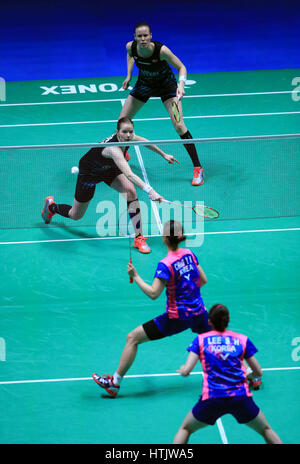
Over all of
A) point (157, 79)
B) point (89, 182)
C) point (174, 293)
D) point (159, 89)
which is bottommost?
point (174, 293)

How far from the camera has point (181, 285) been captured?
602 centimetres

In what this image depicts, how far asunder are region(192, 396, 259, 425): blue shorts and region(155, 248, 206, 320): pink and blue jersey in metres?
1.15

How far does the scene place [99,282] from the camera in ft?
27.2

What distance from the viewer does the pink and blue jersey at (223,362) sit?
5.02m

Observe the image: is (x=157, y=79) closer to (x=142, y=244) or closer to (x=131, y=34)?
(x=142, y=244)

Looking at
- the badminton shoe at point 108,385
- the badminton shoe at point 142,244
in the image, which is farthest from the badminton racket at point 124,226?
the badminton shoe at point 108,385

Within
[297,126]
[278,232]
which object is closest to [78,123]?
[297,126]

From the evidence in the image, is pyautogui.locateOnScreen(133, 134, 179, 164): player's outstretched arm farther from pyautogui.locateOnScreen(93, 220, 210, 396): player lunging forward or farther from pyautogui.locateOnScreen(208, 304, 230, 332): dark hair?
pyautogui.locateOnScreen(208, 304, 230, 332): dark hair

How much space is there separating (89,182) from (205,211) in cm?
158

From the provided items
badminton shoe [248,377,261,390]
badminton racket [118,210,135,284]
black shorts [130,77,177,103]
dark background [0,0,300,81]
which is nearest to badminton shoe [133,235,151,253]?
badminton racket [118,210,135,284]

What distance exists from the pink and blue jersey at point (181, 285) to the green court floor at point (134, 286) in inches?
33.8

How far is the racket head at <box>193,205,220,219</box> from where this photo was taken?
8.27 metres

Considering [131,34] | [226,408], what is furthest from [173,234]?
[131,34]

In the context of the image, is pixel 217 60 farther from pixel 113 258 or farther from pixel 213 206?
pixel 113 258
